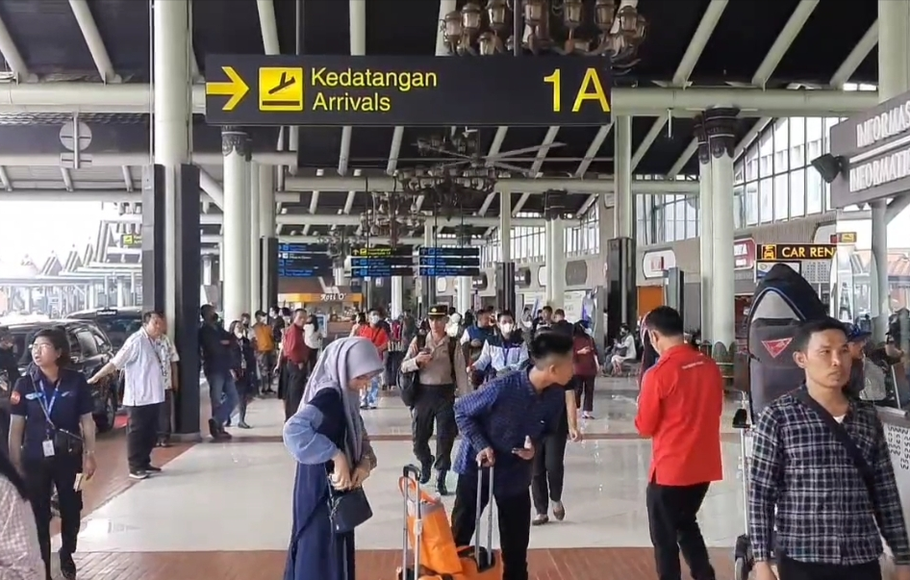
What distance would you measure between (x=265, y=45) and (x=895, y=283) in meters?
13.9

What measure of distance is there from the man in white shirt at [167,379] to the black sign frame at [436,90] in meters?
3.51

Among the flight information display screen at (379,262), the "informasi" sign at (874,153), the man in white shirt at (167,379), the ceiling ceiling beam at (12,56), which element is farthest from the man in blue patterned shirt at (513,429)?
the flight information display screen at (379,262)

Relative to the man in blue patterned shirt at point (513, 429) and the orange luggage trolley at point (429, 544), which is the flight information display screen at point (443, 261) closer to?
the man in blue patterned shirt at point (513, 429)

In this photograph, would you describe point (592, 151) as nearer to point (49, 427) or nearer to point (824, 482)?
point (49, 427)

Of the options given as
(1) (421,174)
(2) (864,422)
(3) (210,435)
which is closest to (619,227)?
(1) (421,174)

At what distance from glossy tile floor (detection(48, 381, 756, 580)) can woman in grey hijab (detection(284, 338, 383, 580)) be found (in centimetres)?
201

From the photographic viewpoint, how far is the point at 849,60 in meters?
17.5

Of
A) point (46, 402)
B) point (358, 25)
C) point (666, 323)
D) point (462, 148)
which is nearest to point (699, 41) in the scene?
point (462, 148)

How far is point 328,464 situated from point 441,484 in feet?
14.6

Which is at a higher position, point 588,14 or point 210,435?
point 588,14

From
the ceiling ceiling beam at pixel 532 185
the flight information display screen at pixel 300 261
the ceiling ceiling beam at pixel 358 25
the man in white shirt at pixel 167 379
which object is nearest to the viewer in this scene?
the man in white shirt at pixel 167 379

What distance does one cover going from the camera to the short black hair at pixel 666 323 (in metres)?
4.96

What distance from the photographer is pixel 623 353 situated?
73.8 ft

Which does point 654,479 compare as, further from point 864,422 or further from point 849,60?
point 849,60
